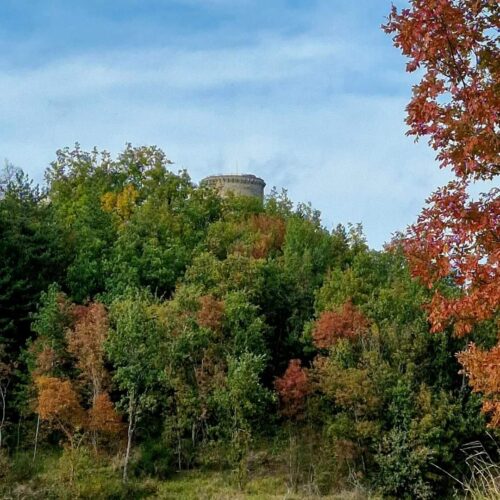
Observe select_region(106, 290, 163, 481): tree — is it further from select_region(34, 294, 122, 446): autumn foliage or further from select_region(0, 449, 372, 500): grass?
select_region(0, 449, 372, 500): grass

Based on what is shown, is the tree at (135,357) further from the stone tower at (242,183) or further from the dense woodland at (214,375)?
the stone tower at (242,183)

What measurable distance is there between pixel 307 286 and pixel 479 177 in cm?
2462

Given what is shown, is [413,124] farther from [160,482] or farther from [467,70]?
[160,482]

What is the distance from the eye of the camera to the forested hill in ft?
76.7

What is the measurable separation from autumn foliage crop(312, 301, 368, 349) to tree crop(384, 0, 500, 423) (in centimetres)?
2017

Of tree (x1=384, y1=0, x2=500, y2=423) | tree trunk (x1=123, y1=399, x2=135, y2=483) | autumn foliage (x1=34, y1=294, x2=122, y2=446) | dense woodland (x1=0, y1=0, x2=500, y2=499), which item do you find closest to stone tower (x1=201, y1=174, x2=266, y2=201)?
dense woodland (x1=0, y1=0, x2=500, y2=499)

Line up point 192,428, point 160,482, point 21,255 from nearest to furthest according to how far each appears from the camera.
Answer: point 160,482 < point 192,428 < point 21,255

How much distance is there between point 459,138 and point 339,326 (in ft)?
67.8

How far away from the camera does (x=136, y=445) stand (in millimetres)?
25484

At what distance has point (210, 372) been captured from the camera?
2552 cm

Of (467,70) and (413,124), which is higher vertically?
(467,70)

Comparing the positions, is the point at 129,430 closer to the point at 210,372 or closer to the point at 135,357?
the point at 135,357

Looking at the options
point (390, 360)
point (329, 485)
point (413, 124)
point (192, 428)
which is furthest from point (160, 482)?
point (413, 124)

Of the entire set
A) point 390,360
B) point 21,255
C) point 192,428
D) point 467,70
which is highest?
point 21,255
